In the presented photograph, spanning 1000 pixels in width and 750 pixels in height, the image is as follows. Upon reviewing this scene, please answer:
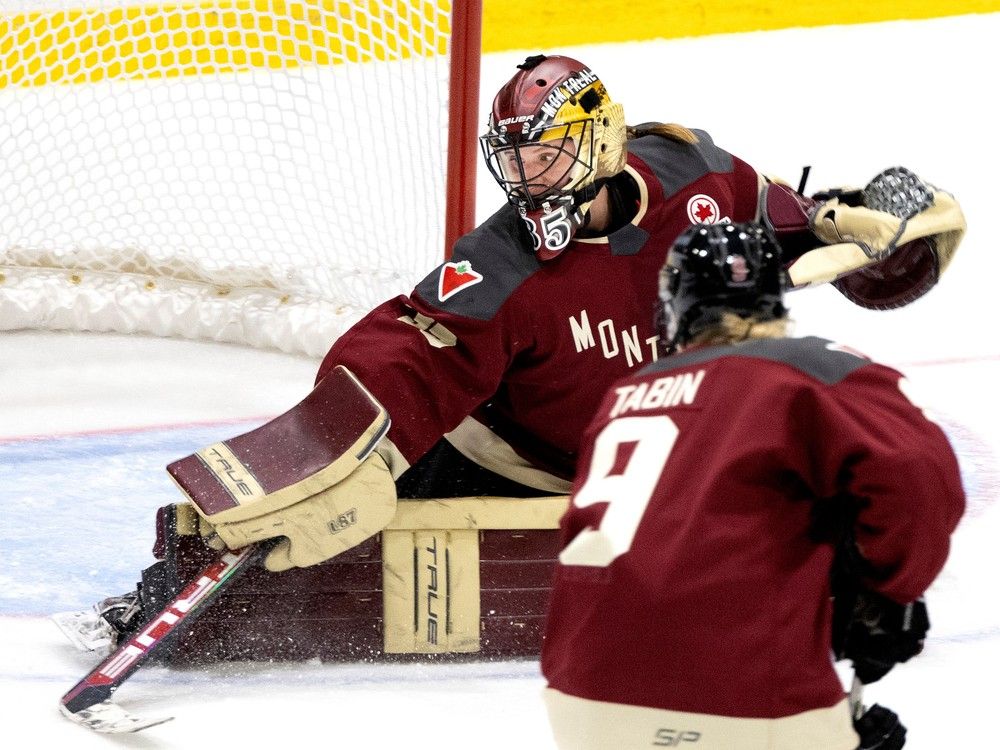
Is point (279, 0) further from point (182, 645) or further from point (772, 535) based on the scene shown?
point (772, 535)

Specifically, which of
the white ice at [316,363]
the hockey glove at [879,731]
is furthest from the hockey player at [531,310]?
the hockey glove at [879,731]

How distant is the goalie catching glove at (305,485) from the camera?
256 centimetres

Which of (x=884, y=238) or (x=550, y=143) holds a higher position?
(x=550, y=143)

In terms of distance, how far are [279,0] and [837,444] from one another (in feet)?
9.57

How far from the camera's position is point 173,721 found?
249 cm

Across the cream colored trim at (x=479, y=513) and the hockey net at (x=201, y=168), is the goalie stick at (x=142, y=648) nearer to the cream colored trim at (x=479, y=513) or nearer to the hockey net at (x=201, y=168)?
the cream colored trim at (x=479, y=513)

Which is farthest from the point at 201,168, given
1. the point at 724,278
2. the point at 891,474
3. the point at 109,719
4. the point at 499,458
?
the point at 891,474

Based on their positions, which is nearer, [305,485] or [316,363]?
[305,485]

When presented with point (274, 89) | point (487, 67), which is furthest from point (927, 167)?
point (274, 89)

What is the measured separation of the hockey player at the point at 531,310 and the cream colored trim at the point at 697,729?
93 centimetres

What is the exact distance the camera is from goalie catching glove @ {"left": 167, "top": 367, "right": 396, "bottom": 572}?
8.39 feet

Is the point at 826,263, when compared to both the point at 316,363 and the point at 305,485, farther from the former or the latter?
the point at 316,363

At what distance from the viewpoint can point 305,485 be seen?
101 inches

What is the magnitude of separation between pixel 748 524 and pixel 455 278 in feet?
3.62
